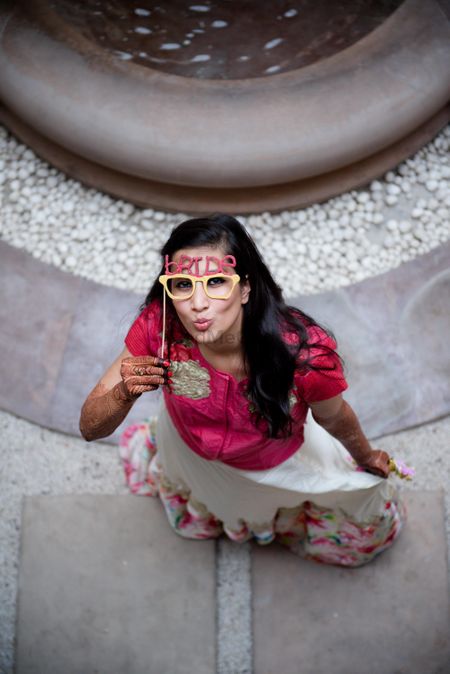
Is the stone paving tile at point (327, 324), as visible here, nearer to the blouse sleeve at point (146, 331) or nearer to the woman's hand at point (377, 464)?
the woman's hand at point (377, 464)

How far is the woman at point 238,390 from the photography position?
6.79ft

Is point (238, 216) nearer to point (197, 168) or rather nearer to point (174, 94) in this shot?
point (197, 168)

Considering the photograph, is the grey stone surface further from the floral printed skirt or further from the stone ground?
the floral printed skirt

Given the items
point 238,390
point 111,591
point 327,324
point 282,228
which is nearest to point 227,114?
point 282,228

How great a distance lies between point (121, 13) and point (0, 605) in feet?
9.18

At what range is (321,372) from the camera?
212 cm

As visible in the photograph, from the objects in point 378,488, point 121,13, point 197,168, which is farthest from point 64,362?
point 121,13

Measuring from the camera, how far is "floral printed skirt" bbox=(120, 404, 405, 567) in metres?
2.64

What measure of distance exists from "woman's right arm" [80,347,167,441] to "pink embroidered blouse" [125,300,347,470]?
88 millimetres

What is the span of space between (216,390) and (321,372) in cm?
28

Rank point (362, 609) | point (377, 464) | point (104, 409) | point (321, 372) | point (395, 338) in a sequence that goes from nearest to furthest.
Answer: point (321, 372), point (104, 409), point (377, 464), point (362, 609), point (395, 338)

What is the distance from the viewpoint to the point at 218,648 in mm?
3195

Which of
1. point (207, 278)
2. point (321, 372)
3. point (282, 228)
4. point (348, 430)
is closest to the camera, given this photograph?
point (207, 278)

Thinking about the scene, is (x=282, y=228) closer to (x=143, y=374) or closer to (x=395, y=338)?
(x=395, y=338)
